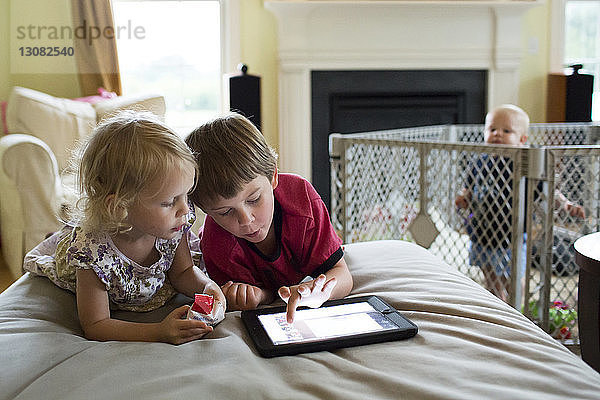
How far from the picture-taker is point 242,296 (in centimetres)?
107

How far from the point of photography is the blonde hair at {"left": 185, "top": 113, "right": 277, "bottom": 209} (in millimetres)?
993

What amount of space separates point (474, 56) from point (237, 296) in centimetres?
296

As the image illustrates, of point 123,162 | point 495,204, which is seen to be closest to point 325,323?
point 123,162

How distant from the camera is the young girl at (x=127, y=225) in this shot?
917 mm

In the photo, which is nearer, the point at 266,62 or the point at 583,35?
the point at 266,62

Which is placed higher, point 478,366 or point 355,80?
point 355,80

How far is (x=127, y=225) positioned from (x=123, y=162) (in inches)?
4.7

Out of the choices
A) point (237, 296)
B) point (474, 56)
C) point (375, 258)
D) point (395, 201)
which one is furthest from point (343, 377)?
point (474, 56)

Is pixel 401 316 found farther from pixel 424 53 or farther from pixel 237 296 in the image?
pixel 424 53

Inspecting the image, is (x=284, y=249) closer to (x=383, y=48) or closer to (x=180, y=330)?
(x=180, y=330)

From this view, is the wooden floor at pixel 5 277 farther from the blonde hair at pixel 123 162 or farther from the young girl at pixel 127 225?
the blonde hair at pixel 123 162

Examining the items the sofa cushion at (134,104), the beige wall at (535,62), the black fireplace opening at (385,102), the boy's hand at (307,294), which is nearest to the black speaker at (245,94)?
the sofa cushion at (134,104)

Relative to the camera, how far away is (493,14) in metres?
3.58

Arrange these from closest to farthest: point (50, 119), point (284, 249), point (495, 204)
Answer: point (284, 249), point (495, 204), point (50, 119)
